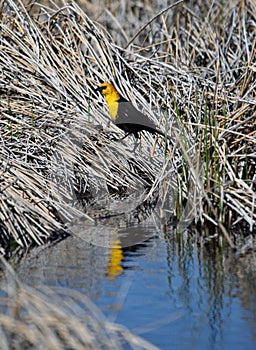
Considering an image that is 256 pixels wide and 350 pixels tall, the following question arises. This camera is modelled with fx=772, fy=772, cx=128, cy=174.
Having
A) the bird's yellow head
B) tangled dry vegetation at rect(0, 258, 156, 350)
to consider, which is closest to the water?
tangled dry vegetation at rect(0, 258, 156, 350)

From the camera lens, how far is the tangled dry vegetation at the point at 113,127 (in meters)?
5.21

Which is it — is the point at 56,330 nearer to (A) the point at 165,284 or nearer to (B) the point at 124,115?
(A) the point at 165,284

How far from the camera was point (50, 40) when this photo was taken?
695cm

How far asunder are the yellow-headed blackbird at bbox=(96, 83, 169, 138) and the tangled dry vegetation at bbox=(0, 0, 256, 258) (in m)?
0.10

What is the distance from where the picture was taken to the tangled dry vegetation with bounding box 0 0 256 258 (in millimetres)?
5211

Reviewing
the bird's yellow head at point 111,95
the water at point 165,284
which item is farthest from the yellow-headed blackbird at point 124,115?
the water at point 165,284

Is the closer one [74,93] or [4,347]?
[4,347]

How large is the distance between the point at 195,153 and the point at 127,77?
165cm

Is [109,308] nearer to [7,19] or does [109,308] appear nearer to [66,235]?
[66,235]

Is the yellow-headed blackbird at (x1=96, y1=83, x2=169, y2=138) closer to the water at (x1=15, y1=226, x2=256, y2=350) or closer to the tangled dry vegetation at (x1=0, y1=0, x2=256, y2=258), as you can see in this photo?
the tangled dry vegetation at (x1=0, y1=0, x2=256, y2=258)

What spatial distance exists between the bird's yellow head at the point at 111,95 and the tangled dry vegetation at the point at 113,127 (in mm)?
167

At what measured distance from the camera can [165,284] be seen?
4.30m

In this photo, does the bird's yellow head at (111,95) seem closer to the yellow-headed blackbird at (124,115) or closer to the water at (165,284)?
the yellow-headed blackbird at (124,115)

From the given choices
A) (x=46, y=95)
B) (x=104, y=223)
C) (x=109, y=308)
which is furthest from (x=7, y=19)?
(x=109, y=308)
